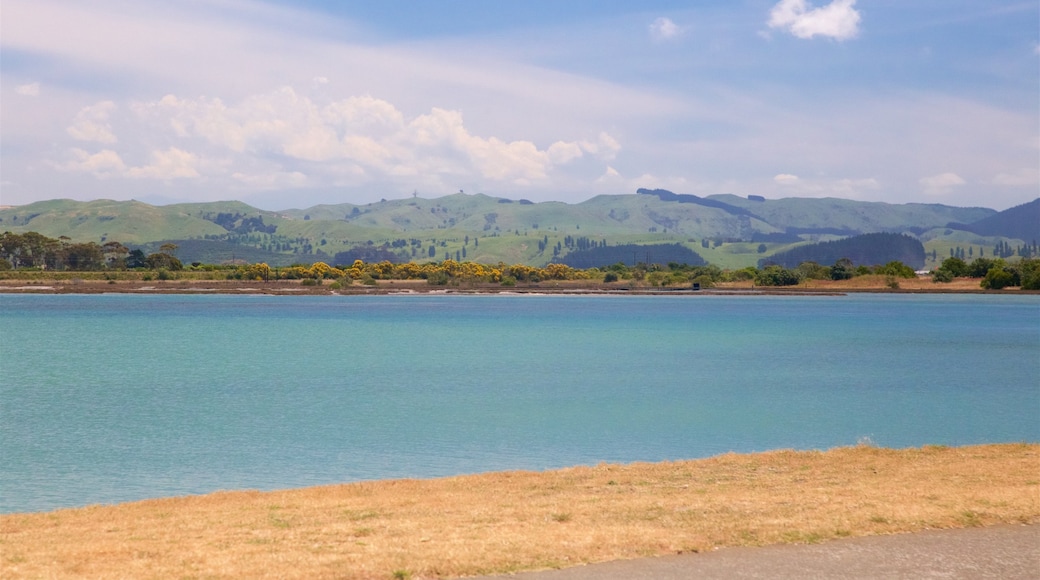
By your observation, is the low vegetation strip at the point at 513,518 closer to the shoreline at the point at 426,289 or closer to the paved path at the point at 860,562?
the paved path at the point at 860,562

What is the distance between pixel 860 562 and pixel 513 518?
14.2 feet

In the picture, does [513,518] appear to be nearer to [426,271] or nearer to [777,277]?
[426,271]

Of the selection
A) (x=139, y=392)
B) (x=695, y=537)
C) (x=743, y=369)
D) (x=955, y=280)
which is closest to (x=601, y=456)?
(x=695, y=537)

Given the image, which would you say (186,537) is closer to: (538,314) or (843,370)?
(843,370)

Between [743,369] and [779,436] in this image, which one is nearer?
[779,436]

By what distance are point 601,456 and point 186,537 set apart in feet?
48.2

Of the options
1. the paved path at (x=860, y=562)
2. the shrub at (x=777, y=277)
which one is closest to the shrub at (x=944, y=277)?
the shrub at (x=777, y=277)

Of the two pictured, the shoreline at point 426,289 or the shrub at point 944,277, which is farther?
the shrub at point 944,277

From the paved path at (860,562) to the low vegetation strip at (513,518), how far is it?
295 mm

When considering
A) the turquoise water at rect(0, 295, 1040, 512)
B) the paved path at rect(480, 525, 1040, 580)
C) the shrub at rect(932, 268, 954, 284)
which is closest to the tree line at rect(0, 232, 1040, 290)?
the shrub at rect(932, 268, 954, 284)

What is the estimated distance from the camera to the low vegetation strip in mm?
9766

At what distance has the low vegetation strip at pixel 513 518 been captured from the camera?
977 centimetres

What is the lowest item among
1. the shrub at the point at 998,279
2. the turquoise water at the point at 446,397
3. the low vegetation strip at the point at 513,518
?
the turquoise water at the point at 446,397

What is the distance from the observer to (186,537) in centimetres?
1135
